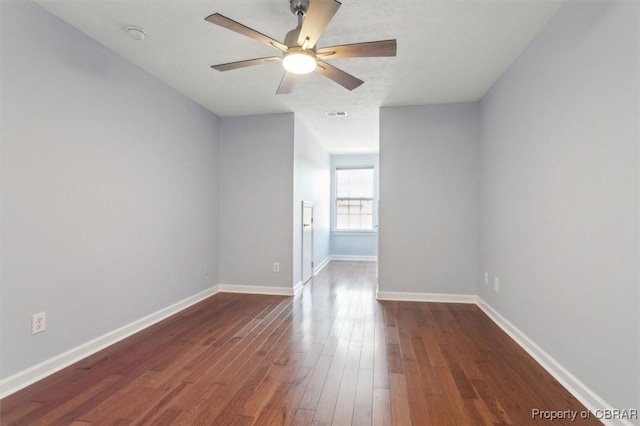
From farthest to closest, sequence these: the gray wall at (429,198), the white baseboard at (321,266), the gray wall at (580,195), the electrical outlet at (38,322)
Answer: the white baseboard at (321,266) → the gray wall at (429,198) → the electrical outlet at (38,322) → the gray wall at (580,195)

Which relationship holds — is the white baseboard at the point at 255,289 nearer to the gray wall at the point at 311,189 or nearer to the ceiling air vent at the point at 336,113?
the gray wall at the point at 311,189

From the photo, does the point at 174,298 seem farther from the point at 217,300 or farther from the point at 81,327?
the point at 81,327

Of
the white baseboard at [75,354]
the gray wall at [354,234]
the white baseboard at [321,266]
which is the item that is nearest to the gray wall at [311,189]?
the white baseboard at [321,266]

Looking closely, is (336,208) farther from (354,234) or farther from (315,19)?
(315,19)

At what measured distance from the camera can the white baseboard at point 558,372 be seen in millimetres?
1817

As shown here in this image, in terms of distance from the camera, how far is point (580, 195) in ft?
6.53

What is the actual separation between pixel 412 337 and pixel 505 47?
264 centimetres

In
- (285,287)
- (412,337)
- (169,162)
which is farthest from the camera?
(285,287)

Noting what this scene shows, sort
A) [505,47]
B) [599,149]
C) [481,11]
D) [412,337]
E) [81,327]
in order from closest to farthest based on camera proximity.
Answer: [599,149], [481,11], [81,327], [505,47], [412,337]

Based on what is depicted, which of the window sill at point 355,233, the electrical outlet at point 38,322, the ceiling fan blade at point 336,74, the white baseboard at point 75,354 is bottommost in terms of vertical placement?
the white baseboard at point 75,354

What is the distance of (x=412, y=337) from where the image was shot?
9.78ft

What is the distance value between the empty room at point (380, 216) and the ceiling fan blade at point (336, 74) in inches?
1.3

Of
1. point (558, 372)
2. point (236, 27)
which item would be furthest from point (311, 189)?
point (558, 372)

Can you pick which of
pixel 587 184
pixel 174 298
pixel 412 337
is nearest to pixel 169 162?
pixel 174 298
